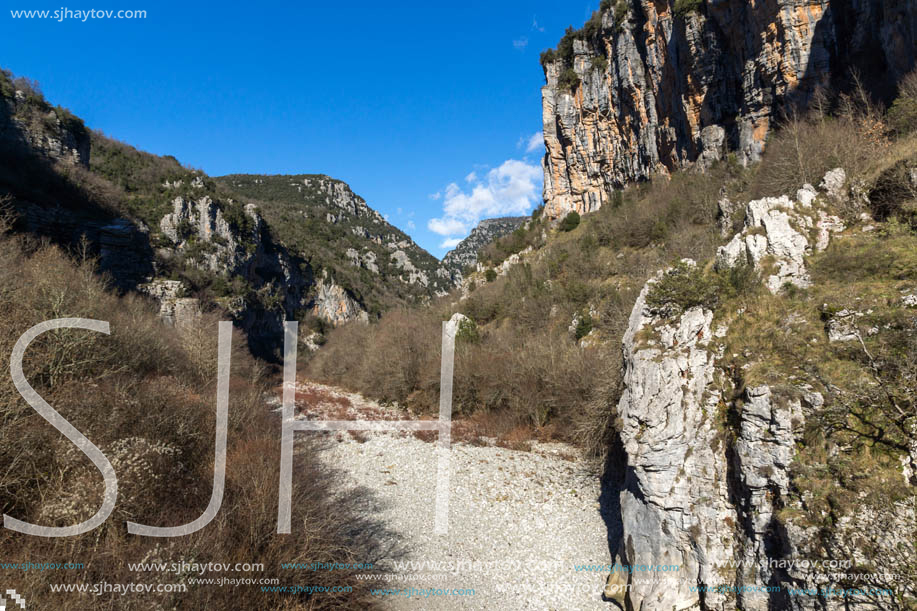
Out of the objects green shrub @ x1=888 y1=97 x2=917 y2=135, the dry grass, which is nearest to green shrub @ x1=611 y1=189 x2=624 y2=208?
green shrub @ x1=888 y1=97 x2=917 y2=135

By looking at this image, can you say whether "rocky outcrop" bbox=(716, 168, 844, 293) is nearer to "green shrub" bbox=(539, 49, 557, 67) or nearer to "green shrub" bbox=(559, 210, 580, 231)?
"green shrub" bbox=(559, 210, 580, 231)

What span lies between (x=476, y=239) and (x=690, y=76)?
79.6 m

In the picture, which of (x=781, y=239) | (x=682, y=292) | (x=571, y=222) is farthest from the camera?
(x=571, y=222)

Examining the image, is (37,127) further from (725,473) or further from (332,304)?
(725,473)

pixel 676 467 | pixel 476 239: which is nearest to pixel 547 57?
pixel 676 467

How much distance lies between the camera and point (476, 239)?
105 m

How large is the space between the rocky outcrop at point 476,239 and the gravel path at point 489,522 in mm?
83293

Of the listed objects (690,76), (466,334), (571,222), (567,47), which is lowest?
(466,334)

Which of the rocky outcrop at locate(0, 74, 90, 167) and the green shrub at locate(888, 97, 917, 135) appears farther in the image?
the rocky outcrop at locate(0, 74, 90, 167)

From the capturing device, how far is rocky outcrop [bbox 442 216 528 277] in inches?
3905

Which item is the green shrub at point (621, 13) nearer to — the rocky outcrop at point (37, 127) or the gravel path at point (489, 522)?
the gravel path at point (489, 522)

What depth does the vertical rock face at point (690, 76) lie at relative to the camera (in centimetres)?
1870

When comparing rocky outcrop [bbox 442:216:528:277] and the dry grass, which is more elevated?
rocky outcrop [bbox 442:216:528:277]

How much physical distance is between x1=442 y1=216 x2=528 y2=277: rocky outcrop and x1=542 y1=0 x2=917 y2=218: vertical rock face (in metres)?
56.8
